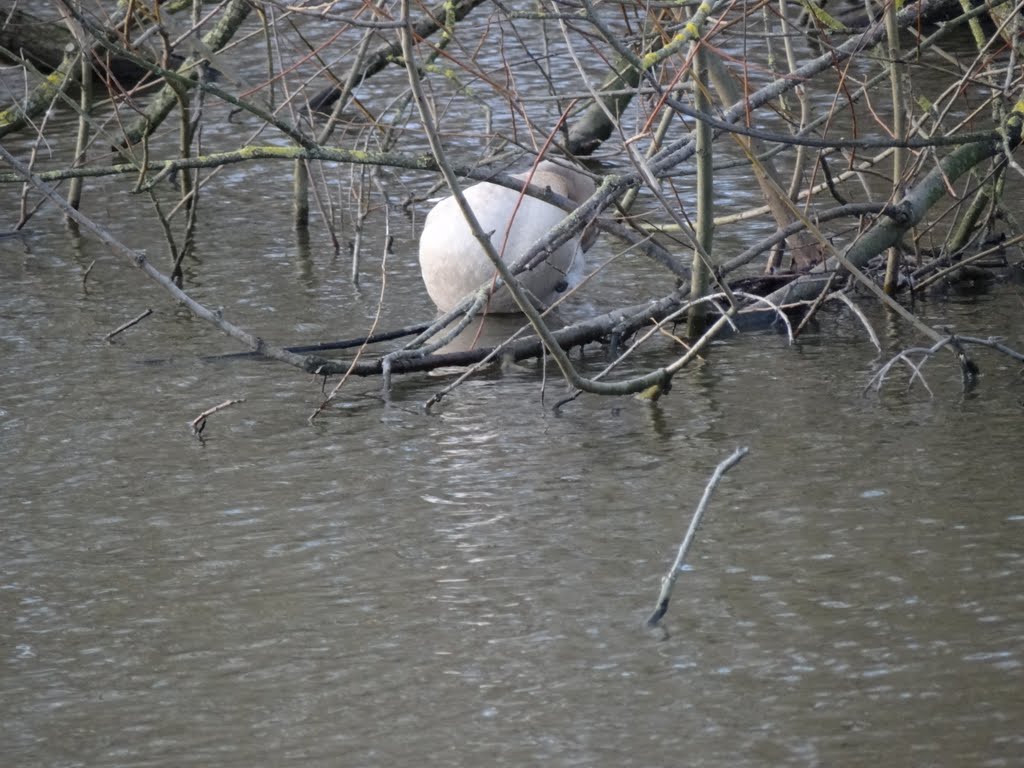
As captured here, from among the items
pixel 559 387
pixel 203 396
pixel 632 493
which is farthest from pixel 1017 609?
pixel 203 396

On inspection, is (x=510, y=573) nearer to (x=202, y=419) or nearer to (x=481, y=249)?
(x=202, y=419)

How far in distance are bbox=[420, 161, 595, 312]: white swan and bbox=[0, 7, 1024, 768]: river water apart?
47cm

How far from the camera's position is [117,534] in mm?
4348

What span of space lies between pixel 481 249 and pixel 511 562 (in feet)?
8.10

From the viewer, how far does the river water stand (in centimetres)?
318

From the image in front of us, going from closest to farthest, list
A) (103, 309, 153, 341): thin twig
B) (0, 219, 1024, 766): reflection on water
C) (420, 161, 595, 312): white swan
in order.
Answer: (0, 219, 1024, 766): reflection on water → (103, 309, 153, 341): thin twig → (420, 161, 595, 312): white swan

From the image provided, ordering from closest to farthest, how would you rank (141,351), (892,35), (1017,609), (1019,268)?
(1017,609), (892,35), (141,351), (1019,268)

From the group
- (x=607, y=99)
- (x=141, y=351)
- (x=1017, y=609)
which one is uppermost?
(x=607, y=99)

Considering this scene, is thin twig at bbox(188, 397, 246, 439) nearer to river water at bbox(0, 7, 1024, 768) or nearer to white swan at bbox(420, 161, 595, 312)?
river water at bbox(0, 7, 1024, 768)

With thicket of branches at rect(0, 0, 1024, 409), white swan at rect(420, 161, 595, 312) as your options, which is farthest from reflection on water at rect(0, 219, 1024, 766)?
white swan at rect(420, 161, 595, 312)

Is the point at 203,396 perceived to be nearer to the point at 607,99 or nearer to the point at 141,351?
the point at 141,351

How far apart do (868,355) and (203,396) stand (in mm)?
2302

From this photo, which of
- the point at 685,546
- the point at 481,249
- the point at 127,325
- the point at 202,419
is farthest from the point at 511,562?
the point at 127,325

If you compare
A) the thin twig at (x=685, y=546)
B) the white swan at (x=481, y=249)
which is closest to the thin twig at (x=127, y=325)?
the white swan at (x=481, y=249)
